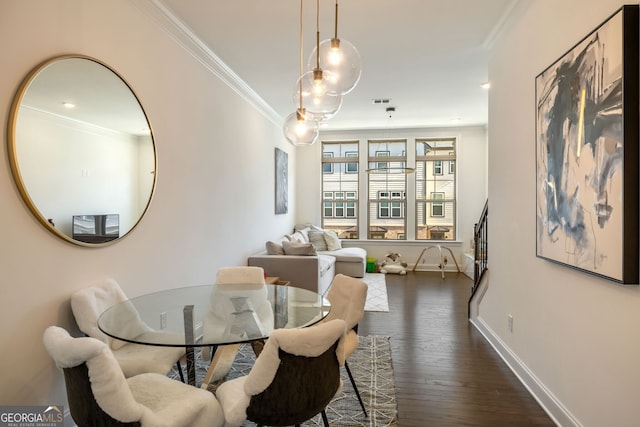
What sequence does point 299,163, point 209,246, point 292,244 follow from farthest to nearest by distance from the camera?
1. point 299,163
2. point 292,244
3. point 209,246

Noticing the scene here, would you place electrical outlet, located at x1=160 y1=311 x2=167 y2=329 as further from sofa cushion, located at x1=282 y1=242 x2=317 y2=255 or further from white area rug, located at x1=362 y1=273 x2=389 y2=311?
sofa cushion, located at x1=282 y1=242 x2=317 y2=255

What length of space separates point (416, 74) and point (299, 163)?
12.8 feet

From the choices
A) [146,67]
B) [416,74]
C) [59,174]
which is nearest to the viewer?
[59,174]

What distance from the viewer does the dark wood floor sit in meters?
2.14

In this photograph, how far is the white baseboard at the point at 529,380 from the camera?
2.01m

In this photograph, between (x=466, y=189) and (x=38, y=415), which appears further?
(x=466, y=189)

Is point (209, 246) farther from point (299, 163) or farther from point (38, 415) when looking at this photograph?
point (299, 163)

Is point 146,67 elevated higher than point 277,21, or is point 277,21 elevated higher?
point 277,21

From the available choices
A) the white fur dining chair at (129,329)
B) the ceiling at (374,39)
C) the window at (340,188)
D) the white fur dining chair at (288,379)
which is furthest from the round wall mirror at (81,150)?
Result: the window at (340,188)

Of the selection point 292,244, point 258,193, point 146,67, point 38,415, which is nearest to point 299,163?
point 258,193

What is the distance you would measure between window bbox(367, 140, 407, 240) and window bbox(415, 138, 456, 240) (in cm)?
33

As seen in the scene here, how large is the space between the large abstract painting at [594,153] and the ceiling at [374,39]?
44.3 inches

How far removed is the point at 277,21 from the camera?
2.90m

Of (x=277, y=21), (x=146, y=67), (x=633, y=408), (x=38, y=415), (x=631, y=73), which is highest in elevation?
(x=277, y=21)
